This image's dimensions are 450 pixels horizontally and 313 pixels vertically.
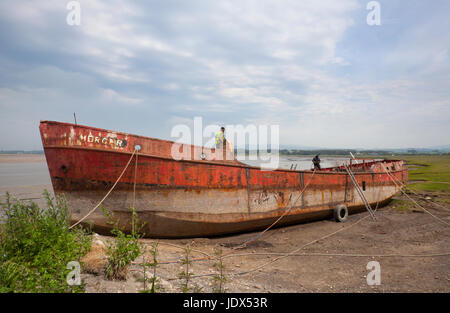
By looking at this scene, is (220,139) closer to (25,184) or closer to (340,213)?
(340,213)

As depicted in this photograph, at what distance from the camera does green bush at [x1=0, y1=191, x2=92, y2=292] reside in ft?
10.8

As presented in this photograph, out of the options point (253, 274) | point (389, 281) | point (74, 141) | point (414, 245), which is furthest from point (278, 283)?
point (74, 141)

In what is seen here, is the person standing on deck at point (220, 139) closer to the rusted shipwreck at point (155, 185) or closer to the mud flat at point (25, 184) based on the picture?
the rusted shipwreck at point (155, 185)

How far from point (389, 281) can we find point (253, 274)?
2620mm

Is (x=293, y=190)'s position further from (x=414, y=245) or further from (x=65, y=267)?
(x=65, y=267)

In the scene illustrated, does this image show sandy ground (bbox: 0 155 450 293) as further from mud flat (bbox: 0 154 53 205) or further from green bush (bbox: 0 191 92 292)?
mud flat (bbox: 0 154 53 205)

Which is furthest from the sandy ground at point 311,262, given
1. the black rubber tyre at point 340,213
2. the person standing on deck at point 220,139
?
the person standing on deck at point 220,139

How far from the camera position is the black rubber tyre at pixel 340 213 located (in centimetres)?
978

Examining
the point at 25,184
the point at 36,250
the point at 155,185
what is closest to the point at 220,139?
the point at 155,185

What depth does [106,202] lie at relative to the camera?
6.16 metres

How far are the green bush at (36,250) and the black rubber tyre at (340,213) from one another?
8723 mm

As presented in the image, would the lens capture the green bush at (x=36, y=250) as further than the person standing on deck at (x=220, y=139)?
No

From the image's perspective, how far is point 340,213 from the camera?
9984 mm

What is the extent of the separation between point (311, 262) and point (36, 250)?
5532 millimetres
